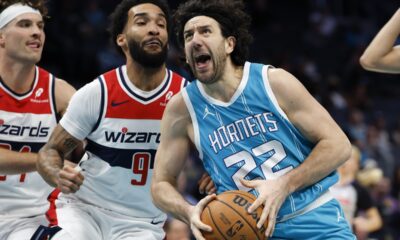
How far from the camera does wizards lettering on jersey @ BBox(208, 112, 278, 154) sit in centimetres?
558

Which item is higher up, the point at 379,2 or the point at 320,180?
the point at 320,180

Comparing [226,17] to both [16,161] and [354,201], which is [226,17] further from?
[354,201]

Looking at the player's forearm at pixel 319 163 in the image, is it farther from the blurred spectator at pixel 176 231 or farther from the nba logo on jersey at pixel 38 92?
the blurred spectator at pixel 176 231

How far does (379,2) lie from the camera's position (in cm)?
2052

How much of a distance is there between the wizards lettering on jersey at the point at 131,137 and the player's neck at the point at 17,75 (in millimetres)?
917

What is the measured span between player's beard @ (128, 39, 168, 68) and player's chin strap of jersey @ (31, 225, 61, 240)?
1366 mm

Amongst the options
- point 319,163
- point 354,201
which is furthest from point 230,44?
point 354,201

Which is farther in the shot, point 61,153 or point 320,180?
point 61,153

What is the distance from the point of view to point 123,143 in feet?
21.1

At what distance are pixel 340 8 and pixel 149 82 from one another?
1448cm

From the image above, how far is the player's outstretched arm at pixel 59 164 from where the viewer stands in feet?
19.1

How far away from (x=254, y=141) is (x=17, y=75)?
2.29 meters

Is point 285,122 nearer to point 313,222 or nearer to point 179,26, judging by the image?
point 313,222

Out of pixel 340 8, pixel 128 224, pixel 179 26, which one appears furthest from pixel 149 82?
pixel 340 8
